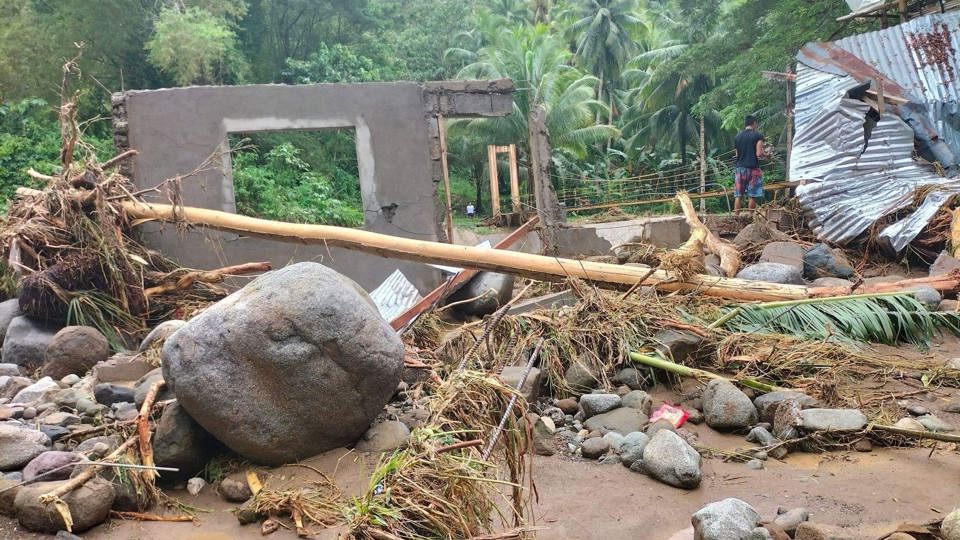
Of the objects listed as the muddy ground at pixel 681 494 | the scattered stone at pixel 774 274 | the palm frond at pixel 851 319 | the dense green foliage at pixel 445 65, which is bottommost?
the muddy ground at pixel 681 494

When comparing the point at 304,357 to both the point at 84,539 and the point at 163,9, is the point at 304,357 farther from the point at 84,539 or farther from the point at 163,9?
the point at 163,9

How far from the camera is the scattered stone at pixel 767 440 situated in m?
4.57

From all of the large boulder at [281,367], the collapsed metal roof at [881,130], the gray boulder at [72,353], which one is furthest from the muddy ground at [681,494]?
the collapsed metal roof at [881,130]

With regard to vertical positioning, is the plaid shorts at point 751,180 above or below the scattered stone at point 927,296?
above

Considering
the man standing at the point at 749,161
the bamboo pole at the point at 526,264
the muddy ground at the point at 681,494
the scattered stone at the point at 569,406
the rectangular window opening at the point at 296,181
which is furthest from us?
the rectangular window opening at the point at 296,181

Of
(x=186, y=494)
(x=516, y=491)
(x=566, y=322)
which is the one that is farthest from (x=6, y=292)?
(x=516, y=491)

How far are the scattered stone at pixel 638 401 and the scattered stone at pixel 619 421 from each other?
9cm

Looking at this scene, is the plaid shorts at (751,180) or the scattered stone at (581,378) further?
the plaid shorts at (751,180)

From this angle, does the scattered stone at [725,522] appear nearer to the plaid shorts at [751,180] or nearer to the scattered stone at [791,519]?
the scattered stone at [791,519]

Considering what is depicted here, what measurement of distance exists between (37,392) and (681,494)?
4.93 meters

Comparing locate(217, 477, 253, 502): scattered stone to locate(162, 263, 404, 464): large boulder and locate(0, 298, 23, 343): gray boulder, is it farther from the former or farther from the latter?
locate(0, 298, 23, 343): gray boulder

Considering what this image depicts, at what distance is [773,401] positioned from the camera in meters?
5.03

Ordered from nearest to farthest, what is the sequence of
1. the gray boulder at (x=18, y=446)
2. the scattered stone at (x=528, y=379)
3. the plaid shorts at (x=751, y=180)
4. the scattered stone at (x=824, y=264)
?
the gray boulder at (x=18, y=446) → the scattered stone at (x=528, y=379) → the scattered stone at (x=824, y=264) → the plaid shorts at (x=751, y=180)

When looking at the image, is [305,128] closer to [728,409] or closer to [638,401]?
[638,401]
